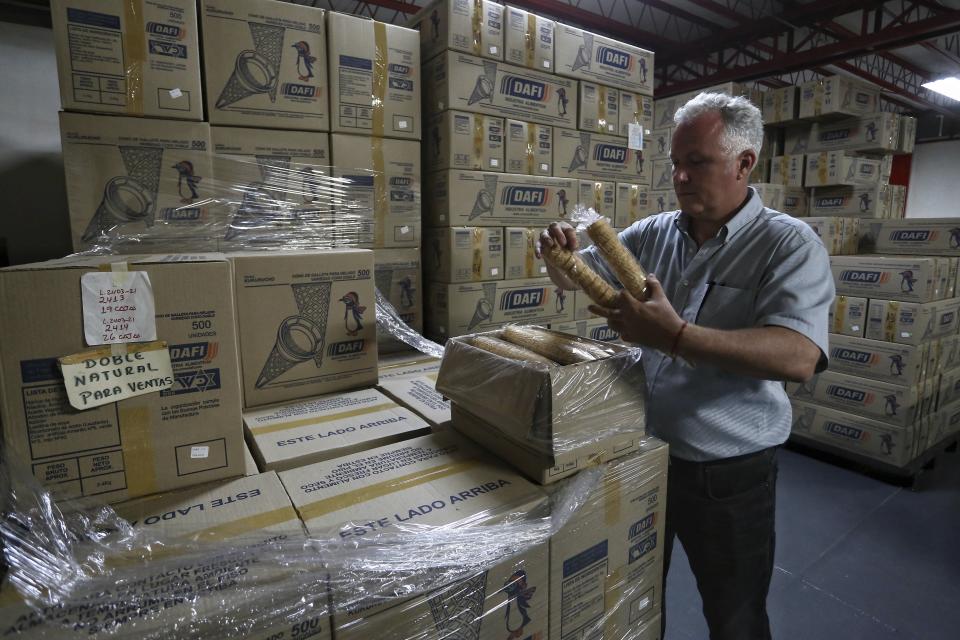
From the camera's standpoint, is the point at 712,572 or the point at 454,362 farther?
the point at 712,572

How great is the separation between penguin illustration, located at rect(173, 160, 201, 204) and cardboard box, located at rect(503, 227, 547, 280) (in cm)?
145


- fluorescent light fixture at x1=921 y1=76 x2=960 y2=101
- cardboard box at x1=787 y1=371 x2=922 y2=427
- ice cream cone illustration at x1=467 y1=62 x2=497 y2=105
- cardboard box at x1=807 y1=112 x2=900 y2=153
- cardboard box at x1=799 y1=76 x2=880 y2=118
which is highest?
fluorescent light fixture at x1=921 y1=76 x2=960 y2=101

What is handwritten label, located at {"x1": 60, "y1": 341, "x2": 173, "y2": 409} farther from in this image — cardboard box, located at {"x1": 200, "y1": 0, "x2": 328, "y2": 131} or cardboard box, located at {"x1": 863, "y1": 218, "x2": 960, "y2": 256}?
cardboard box, located at {"x1": 863, "y1": 218, "x2": 960, "y2": 256}

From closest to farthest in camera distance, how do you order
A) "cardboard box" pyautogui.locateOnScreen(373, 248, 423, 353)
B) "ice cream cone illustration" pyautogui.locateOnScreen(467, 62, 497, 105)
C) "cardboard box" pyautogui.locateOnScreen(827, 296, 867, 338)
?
"cardboard box" pyautogui.locateOnScreen(373, 248, 423, 353) → "ice cream cone illustration" pyautogui.locateOnScreen(467, 62, 497, 105) → "cardboard box" pyautogui.locateOnScreen(827, 296, 867, 338)

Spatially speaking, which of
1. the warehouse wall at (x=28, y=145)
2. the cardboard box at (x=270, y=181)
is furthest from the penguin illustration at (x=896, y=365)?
the warehouse wall at (x=28, y=145)

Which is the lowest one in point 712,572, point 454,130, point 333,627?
point 712,572

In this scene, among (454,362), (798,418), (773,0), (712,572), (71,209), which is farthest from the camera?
(773,0)

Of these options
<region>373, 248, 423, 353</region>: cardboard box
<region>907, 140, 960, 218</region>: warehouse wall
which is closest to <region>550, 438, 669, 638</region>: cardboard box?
<region>373, 248, 423, 353</region>: cardboard box

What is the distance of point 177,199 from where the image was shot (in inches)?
75.0

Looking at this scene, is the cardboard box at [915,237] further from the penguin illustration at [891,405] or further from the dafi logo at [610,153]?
the dafi logo at [610,153]

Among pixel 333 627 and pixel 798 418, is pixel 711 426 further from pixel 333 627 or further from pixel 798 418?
pixel 798 418

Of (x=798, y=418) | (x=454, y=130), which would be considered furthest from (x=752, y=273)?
(x=798, y=418)

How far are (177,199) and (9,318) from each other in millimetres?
1167

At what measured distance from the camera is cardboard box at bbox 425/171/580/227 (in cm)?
258
